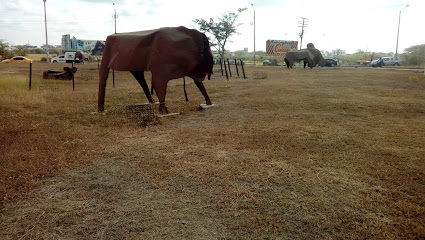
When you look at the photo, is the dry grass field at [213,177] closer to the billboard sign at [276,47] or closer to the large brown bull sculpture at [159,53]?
the large brown bull sculpture at [159,53]

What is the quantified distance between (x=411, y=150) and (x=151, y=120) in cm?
495

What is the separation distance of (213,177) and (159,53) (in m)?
4.25

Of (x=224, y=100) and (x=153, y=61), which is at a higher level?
(x=153, y=61)

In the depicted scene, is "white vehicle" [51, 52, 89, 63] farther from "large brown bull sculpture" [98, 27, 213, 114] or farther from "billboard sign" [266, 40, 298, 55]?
"large brown bull sculpture" [98, 27, 213, 114]

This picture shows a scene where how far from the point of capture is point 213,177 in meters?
3.77

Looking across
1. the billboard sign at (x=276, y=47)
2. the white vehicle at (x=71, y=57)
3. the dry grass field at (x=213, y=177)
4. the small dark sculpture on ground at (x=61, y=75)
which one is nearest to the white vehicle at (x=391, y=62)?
the billboard sign at (x=276, y=47)

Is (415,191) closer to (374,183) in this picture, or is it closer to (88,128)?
(374,183)

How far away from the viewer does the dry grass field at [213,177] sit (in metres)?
2.74

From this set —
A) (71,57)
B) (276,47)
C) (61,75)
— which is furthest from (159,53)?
(276,47)

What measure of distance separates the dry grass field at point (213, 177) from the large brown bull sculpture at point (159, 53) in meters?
1.11

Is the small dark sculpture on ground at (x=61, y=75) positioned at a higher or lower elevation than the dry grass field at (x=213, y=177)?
higher

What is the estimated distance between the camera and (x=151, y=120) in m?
6.72

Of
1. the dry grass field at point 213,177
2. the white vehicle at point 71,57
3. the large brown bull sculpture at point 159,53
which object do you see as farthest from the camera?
the white vehicle at point 71,57

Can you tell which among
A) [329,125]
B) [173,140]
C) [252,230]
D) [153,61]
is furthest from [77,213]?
[329,125]
